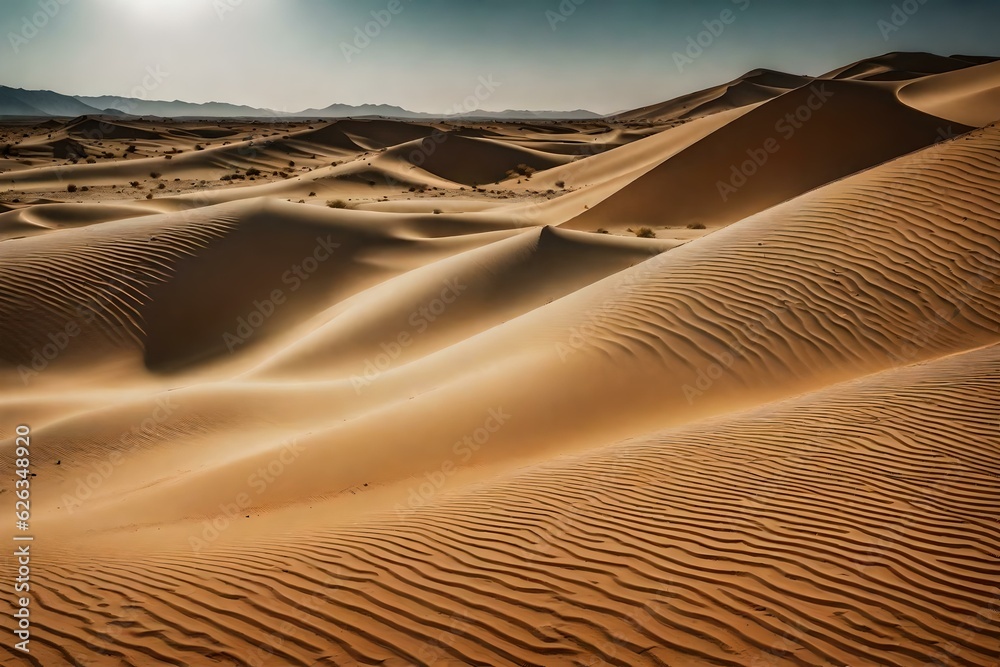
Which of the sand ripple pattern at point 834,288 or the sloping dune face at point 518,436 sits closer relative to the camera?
the sloping dune face at point 518,436

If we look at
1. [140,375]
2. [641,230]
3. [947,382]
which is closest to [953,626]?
[947,382]

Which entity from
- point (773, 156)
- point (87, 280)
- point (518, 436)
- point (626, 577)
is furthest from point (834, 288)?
point (773, 156)

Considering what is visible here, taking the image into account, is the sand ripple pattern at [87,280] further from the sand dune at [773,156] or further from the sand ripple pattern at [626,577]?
the sand dune at [773,156]

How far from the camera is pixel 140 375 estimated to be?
12.9 m

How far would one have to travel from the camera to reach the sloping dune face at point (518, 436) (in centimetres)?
361

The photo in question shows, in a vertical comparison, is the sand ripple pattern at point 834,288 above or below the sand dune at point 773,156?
below

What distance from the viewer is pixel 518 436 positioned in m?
7.52

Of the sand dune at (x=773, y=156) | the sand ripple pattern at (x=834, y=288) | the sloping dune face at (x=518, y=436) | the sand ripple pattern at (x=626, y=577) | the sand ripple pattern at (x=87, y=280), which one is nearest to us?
the sand ripple pattern at (x=626, y=577)

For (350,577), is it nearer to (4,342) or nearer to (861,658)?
(861,658)

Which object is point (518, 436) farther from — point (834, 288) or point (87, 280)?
point (87, 280)

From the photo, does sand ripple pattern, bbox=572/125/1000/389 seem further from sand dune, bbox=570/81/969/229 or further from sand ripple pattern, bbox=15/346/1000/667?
sand dune, bbox=570/81/969/229

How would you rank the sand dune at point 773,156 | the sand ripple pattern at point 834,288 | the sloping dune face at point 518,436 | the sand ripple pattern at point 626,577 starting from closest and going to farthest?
the sand ripple pattern at point 626,577 → the sloping dune face at point 518,436 → the sand ripple pattern at point 834,288 → the sand dune at point 773,156

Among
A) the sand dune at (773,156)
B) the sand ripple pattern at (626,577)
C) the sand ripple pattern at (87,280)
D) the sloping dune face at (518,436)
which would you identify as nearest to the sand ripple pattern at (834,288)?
the sloping dune face at (518,436)

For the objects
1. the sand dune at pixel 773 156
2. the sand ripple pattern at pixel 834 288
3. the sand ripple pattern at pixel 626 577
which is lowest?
the sand ripple pattern at pixel 626 577
